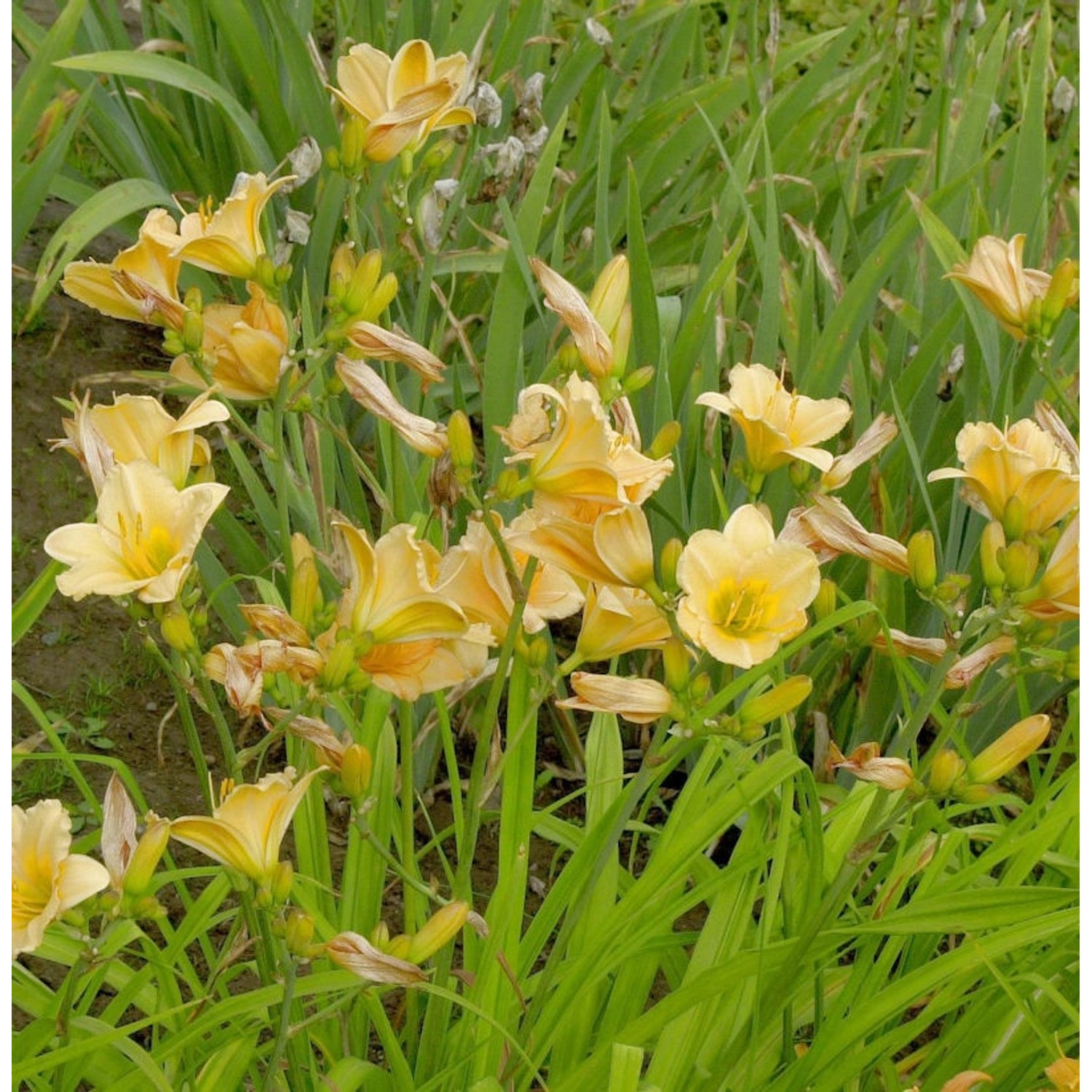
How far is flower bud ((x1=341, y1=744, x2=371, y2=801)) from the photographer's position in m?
0.83

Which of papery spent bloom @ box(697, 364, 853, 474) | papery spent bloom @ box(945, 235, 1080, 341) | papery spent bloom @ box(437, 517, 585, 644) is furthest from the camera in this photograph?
papery spent bloom @ box(945, 235, 1080, 341)

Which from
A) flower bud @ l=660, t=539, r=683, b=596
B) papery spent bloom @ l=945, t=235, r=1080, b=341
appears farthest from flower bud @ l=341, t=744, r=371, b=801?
papery spent bloom @ l=945, t=235, r=1080, b=341

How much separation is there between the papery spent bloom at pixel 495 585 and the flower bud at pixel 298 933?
0.67 feet

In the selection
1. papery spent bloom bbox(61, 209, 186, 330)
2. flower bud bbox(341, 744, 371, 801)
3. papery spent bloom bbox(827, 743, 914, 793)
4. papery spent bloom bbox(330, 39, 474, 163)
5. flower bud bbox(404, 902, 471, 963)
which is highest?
papery spent bloom bbox(330, 39, 474, 163)

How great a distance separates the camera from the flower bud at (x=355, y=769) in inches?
32.7

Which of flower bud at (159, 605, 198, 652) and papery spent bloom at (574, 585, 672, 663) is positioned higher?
flower bud at (159, 605, 198, 652)

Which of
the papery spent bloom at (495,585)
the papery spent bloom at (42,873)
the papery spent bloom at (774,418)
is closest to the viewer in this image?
the papery spent bloom at (42,873)

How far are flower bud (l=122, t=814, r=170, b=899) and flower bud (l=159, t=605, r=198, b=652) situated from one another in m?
0.10

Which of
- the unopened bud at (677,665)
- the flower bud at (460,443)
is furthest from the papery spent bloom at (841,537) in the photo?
the flower bud at (460,443)

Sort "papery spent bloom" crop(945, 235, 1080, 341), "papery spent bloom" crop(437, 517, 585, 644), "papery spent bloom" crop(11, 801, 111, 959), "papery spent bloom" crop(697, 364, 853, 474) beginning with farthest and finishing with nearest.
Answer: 1. "papery spent bloom" crop(945, 235, 1080, 341)
2. "papery spent bloom" crop(697, 364, 853, 474)
3. "papery spent bloom" crop(437, 517, 585, 644)
4. "papery spent bloom" crop(11, 801, 111, 959)

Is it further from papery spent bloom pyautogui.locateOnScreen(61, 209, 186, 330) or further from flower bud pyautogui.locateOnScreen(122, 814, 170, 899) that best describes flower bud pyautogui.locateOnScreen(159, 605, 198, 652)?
papery spent bloom pyautogui.locateOnScreen(61, 209, 186, 330)

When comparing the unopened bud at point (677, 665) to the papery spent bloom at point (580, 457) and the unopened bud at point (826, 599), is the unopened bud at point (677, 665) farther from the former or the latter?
the unopened bud at point (826, 599)

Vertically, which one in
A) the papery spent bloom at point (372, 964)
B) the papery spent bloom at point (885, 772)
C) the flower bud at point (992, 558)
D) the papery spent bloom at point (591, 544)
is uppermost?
the papery spent bloom at point (591, 544)

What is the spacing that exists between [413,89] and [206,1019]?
0.67 m
